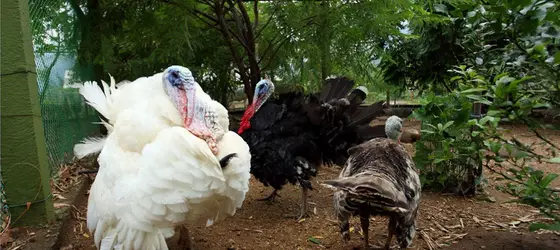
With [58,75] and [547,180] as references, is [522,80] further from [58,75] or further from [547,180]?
[58,75]

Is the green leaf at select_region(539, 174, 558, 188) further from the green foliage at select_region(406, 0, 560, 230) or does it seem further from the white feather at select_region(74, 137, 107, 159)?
the white feather at select_region(74, 137, 107, 159)

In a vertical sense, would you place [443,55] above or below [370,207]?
above

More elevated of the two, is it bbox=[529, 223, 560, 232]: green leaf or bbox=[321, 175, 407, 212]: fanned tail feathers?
bbox=[321, 175, 407, 212]: fanned tail feathers

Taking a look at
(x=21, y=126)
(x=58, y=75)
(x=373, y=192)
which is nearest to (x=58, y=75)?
(x=58, y=75)

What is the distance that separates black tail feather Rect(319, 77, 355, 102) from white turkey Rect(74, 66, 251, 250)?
1.81 meters

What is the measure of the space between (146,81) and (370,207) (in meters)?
1.93

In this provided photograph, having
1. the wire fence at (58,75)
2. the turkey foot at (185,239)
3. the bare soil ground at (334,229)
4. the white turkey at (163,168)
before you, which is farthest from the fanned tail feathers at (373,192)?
the wire fence at (58,75)

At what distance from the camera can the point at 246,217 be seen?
4.17 metres

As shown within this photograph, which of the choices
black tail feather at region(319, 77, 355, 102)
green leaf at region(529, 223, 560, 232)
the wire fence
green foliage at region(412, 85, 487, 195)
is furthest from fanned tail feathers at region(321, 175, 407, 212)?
the wire fence

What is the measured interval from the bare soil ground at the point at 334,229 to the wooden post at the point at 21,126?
232 millimetres

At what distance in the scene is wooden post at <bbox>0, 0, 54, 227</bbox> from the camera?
9.28 ft

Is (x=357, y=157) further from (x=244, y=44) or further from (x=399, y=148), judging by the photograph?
(x=244, y=44)

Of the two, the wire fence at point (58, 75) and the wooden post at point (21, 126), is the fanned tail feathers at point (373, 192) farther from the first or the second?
the wire fence at point (58, 75)

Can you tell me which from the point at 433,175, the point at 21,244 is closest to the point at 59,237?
the point at 21,244
